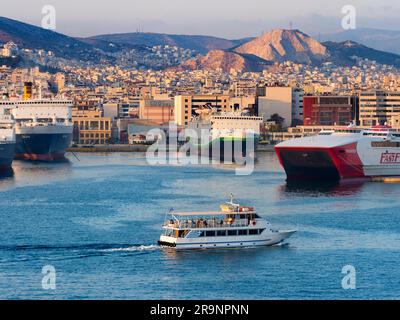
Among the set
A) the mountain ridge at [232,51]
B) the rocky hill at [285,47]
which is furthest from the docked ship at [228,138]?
the rocky hill at [285,47]

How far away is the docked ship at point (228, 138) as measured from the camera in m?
49.7

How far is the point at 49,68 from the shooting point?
118875 millimetres

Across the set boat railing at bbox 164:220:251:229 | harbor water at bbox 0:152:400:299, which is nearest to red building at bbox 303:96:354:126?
harbor water at bbox 0:152:400:299

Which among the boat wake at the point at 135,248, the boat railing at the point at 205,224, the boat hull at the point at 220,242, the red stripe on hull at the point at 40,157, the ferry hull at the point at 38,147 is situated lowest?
the red stripe on hull at the point at 40,157

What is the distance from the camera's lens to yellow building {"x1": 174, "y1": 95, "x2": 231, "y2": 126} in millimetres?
65375

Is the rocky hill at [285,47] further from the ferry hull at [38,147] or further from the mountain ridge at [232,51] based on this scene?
the ferry hull at [38,147]

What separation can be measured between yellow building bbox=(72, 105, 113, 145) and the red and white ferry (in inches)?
1015

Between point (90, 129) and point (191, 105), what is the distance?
8.59 meters

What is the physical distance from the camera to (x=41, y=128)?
4597 cm

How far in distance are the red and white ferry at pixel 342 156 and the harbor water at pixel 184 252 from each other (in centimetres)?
125

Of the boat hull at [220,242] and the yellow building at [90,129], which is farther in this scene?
the yellow building at [90,129]

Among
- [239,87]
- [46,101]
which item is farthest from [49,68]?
[46,101]

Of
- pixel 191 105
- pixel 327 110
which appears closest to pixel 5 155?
pixel 191 105

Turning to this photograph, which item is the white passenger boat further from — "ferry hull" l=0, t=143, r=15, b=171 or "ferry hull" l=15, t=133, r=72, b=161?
"ferry hull" l=15, t=133, r=72, b=161
